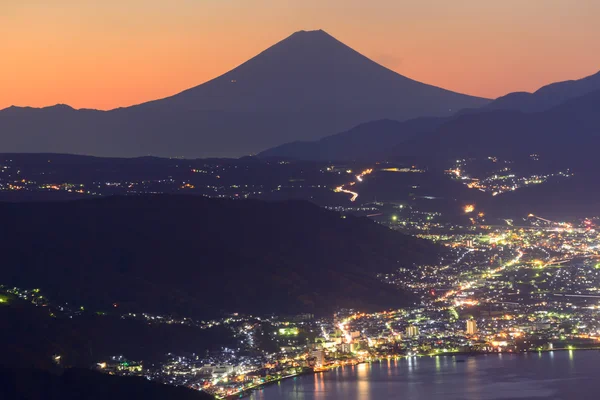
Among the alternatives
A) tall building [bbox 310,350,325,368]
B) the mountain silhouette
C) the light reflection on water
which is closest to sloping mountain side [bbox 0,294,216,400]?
tall building [bbox 310,350,325,368]

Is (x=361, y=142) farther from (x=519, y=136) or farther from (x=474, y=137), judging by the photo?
(x=519, y=136)

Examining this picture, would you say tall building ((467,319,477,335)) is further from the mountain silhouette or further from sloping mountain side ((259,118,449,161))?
sloping mountain side ((259,118,449,161))

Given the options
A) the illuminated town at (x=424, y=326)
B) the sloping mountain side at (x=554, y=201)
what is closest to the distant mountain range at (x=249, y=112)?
the sloping mountain side at (x=554, y=201)

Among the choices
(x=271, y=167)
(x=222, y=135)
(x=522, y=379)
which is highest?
(x=222, y=135)

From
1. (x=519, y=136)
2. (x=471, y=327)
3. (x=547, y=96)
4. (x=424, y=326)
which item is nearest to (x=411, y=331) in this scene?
(x=424, y=326)

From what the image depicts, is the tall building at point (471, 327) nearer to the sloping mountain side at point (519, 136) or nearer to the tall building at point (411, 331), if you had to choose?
the tall building at point (411, 331)

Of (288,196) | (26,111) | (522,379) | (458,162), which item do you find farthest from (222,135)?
(522,379)

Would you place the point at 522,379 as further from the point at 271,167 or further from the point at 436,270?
the point at 271,167
